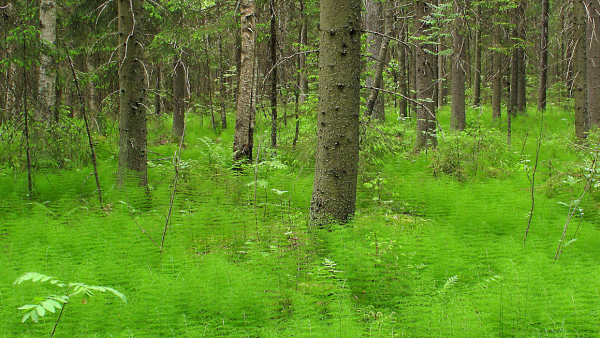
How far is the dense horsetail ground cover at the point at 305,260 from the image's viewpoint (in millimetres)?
2525

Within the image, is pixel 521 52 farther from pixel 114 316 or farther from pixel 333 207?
pixel 114 316

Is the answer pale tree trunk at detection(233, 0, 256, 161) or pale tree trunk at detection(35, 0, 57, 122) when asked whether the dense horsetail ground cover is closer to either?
pale tree trunk at detection(233, 0, 256, 161)

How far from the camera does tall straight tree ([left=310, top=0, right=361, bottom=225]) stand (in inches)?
150

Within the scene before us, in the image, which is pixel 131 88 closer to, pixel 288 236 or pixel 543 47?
pixel 288 236

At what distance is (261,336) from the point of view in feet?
7.85

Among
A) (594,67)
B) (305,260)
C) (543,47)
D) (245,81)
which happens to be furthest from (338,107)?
(543,47)

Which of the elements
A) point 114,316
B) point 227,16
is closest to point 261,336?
point 114,316

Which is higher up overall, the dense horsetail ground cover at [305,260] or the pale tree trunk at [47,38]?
the pale tree trunk at [47,38]

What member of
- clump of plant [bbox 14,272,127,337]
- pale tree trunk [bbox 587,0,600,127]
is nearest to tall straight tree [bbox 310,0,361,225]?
clump of plant [bbox 14,272,127,337]

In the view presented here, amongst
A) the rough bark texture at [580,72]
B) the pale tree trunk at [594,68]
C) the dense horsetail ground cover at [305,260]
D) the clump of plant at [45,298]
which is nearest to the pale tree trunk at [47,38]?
the dense horsetail ground cover at [305,260]

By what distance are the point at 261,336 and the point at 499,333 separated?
1.44 metres

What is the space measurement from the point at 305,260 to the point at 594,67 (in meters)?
9.92

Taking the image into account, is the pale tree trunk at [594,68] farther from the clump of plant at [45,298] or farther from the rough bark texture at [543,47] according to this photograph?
the clump of plant at [45,298]

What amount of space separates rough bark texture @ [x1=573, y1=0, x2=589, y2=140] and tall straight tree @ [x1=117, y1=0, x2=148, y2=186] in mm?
9146
